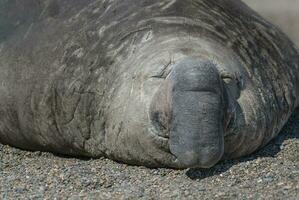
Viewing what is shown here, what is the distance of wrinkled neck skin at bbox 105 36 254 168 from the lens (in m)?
3.76

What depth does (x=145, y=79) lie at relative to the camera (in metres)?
4.04

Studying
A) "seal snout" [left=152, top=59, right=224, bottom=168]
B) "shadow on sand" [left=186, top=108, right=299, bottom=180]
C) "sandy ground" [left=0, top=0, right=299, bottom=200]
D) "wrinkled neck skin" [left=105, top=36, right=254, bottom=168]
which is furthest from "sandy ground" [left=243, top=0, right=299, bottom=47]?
"seal snout" [left=152, top=59, right=224, bottom=168]

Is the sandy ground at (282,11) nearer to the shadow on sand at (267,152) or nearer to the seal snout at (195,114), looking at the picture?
the shadow on sand at (267,152)

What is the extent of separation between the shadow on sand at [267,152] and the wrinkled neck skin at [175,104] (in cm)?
7

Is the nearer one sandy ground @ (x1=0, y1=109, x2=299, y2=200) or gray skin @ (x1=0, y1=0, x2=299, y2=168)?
sandy ground @ (x1=0, y1=109, x2=299, y2=200)

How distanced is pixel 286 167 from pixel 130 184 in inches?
28.7

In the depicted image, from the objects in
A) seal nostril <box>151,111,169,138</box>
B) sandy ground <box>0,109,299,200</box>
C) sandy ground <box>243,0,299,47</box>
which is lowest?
sandy ground <box>0,109,299,200</box>

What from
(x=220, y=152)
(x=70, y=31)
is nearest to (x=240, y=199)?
(x=220, y=152)

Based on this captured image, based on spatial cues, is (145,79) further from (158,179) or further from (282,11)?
(282,11)

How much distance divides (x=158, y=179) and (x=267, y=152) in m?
0.66

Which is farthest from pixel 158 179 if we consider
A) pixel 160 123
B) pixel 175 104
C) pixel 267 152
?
pixel 267 152

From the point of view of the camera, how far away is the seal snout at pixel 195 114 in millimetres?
3746

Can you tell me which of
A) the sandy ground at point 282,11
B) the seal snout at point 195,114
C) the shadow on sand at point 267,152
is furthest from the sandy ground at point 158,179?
the sandy ground at point 282,11

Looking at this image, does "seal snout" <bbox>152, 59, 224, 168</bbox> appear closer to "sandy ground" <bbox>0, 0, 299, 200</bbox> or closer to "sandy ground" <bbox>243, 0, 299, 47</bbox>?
"sandy ground" <bbox>0, 0, 299, 200</bbox>
